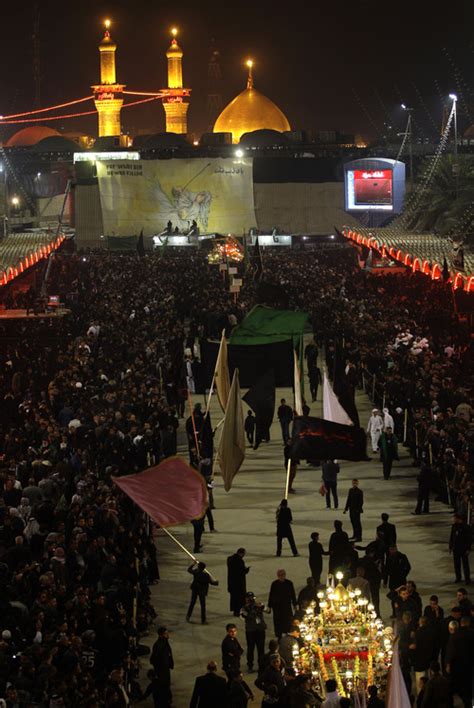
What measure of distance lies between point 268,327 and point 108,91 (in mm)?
73316

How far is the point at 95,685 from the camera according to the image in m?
12.0

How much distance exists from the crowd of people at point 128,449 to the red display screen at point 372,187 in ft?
82.3

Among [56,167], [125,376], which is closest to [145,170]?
[56,167]

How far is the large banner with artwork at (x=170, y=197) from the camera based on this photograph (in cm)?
6612

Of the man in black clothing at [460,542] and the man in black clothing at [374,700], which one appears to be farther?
the man in black clothing at [460,542]

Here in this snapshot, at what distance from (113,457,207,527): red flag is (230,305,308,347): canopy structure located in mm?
8554

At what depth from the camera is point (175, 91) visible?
321 feet

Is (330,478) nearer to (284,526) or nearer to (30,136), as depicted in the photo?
(284,526)

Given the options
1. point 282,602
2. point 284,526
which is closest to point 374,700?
point 282,602

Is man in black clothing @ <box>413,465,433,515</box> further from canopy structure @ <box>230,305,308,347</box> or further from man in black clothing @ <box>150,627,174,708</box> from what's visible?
man in black clothing @ <box>150,627,174,708</box>

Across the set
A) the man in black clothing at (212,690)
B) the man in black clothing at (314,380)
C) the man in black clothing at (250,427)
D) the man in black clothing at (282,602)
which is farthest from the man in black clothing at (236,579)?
the man in black clothing at (314,380)

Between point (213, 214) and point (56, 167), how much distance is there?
869 inches

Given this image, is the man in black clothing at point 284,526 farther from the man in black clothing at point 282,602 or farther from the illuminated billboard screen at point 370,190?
the illuminated billboard screen at point 370,190

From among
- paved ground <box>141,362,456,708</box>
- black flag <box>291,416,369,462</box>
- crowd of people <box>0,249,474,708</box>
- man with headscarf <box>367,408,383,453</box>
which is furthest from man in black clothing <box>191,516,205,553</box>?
man with headscarf <box>367,408,383,453</box>
